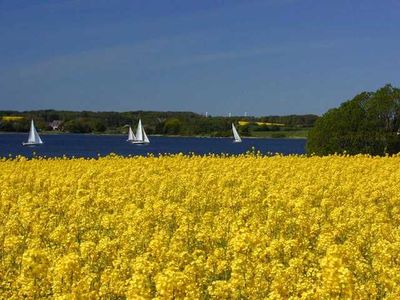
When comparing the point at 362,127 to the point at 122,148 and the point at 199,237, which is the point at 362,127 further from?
the point at 122,148

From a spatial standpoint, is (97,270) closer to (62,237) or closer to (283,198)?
(62,237)

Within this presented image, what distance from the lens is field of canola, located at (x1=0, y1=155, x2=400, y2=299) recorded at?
23.9 feet

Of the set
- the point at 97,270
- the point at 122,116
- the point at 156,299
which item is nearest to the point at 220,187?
Result: the point at 97,270

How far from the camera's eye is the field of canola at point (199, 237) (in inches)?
286

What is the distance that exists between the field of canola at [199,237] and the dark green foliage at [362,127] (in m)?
15.7

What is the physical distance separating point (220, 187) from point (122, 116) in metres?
122

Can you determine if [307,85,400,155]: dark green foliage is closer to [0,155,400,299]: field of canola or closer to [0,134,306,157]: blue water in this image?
[0,134,306,157]: blue water

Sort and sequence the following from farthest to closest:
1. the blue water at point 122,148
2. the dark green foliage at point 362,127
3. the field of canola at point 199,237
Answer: the blue water at point 122,148, the dark green foliage at point 362,127, the field of canola at point 199,237

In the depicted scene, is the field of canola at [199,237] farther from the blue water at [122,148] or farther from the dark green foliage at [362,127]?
the blue water at [122,148]

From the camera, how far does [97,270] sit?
28.3ft

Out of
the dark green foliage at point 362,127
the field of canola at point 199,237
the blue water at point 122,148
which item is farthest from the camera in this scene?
the blue water at point 122,148

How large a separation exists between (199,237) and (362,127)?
29531 mm

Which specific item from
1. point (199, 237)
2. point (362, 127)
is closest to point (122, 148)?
point (362, 127)

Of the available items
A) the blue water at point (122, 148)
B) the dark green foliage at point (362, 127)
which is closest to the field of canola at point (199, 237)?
the dark green foliage at point (362, 127)
